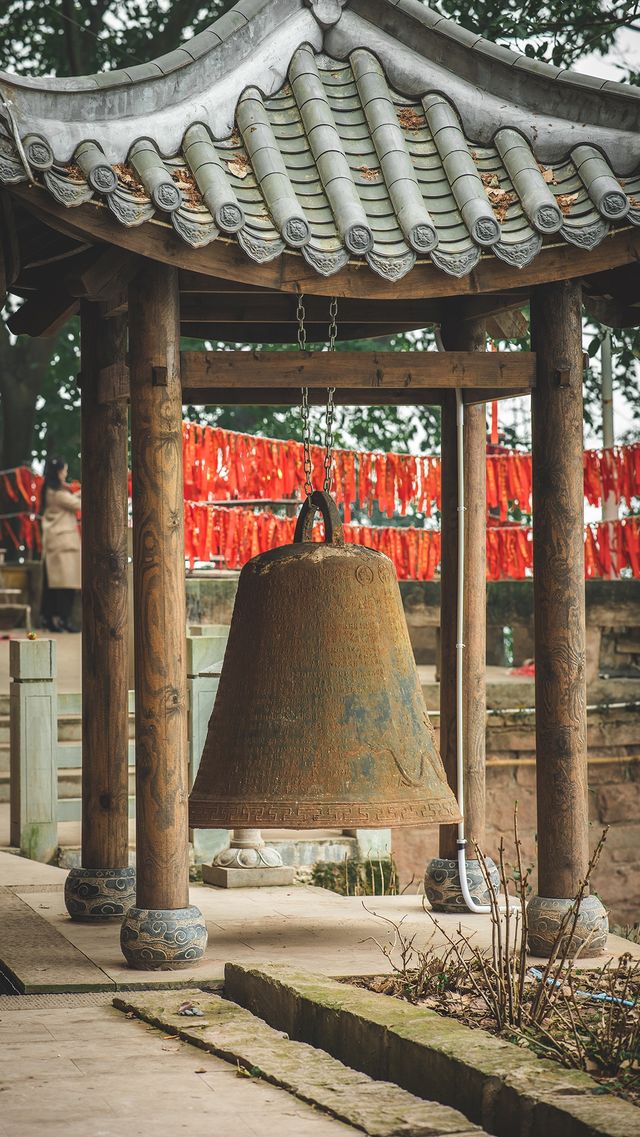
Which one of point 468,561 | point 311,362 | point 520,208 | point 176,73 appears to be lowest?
point 468,561

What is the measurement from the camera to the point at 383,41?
6129 millimetres

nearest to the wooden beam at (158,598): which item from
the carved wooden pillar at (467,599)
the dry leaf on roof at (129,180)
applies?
the dry leaf on roof at (129,180)

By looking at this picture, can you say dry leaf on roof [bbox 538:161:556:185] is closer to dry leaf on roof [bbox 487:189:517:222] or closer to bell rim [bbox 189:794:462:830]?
dry leaf on roof [bbox 487:189:517:222]

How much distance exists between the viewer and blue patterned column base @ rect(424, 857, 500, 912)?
6.88 meters

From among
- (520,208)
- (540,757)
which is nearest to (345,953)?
(540,757)

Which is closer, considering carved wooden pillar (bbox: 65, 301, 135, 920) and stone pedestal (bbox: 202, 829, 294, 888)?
carved wooden pillar (bbox: 65, 301, 135, 920)

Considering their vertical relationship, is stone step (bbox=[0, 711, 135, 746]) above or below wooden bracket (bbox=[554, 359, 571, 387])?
below

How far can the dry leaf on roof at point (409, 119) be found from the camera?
6.01 metres

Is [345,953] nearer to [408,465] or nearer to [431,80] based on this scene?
[431,80]

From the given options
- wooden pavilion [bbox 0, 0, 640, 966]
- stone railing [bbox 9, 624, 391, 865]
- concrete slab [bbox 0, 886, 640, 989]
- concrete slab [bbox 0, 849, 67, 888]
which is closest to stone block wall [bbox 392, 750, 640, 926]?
stone railing [bbox 9, 624, 391, 865]

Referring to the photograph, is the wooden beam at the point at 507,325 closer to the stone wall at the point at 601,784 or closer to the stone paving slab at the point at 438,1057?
the stone paving slab at the point at 438,1057

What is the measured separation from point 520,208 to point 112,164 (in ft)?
5.21

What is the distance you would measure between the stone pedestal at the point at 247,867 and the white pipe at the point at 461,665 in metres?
1.46

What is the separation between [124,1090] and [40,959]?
1714mm
